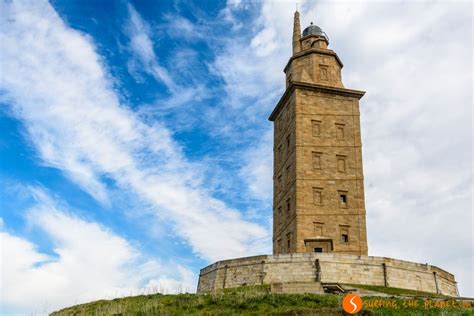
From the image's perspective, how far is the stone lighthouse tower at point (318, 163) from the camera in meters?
39.3

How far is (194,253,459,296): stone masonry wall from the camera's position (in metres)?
32.4

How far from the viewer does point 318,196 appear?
40.3 metres

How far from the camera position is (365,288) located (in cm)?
3044

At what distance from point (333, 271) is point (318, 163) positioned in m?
10.9

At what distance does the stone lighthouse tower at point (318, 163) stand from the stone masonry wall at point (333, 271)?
5.32 meters

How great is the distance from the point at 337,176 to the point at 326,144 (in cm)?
267

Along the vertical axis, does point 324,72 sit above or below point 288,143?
above

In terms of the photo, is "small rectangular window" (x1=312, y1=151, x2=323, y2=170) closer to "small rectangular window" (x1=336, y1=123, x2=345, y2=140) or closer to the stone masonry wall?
"small rectangular window" (x1=336, y1=123, x2=345, y2=140)

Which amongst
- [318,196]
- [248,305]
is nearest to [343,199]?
[318,196]

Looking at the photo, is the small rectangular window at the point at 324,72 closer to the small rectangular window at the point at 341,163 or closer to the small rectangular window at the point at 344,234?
the small rectangular window at the point at 341,163

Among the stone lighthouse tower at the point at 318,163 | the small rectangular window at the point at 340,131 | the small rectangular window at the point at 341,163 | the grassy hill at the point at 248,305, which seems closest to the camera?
the grassy hill at the point at 248,305

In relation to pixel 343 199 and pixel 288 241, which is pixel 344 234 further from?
pixel 288 241

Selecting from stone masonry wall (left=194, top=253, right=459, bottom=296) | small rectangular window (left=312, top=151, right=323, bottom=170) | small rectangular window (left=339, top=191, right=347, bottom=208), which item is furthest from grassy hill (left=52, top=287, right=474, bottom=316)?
small rectangular window (left=312, top=151, right=323, bottom=170)

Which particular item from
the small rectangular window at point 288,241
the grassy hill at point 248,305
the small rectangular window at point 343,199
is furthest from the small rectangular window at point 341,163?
the grassy hill at point 248,305
